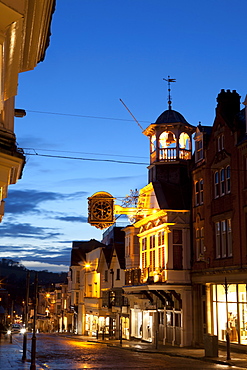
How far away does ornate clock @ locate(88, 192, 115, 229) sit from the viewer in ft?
111

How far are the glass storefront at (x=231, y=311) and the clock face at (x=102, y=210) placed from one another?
8064mm

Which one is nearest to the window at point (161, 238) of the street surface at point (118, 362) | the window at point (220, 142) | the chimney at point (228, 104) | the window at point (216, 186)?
the window at point (216, 186)

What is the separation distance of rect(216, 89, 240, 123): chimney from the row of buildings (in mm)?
65

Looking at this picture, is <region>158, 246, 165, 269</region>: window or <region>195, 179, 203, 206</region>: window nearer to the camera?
<region>195, 179, 203, 206</region>: window

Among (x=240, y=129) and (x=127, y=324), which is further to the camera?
(x=127, y=324)

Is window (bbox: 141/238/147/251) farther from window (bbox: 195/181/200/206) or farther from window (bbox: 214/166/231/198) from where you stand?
window (bbox: 214/166/231/198)

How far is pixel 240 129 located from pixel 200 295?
1133 centimetres

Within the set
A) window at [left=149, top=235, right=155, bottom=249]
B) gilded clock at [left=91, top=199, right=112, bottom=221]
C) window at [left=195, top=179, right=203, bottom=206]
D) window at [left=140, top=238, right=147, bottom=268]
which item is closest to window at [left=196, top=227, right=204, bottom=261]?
window at [left=195, top=179, right=203, bottom=206]

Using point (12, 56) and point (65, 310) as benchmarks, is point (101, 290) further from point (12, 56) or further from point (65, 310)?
point (12, 56)

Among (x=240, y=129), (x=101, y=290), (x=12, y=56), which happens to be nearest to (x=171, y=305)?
(x=240, y=129)

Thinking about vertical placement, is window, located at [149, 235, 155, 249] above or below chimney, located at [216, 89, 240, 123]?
below

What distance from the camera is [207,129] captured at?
3666 centimetres

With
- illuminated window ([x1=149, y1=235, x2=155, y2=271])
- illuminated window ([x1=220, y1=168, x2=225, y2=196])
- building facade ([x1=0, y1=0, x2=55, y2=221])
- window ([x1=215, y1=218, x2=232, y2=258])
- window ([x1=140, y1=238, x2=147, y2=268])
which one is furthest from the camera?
window ([x1=140, y1=238, x2=147, y2=268])

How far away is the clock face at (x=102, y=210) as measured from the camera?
33938mm
